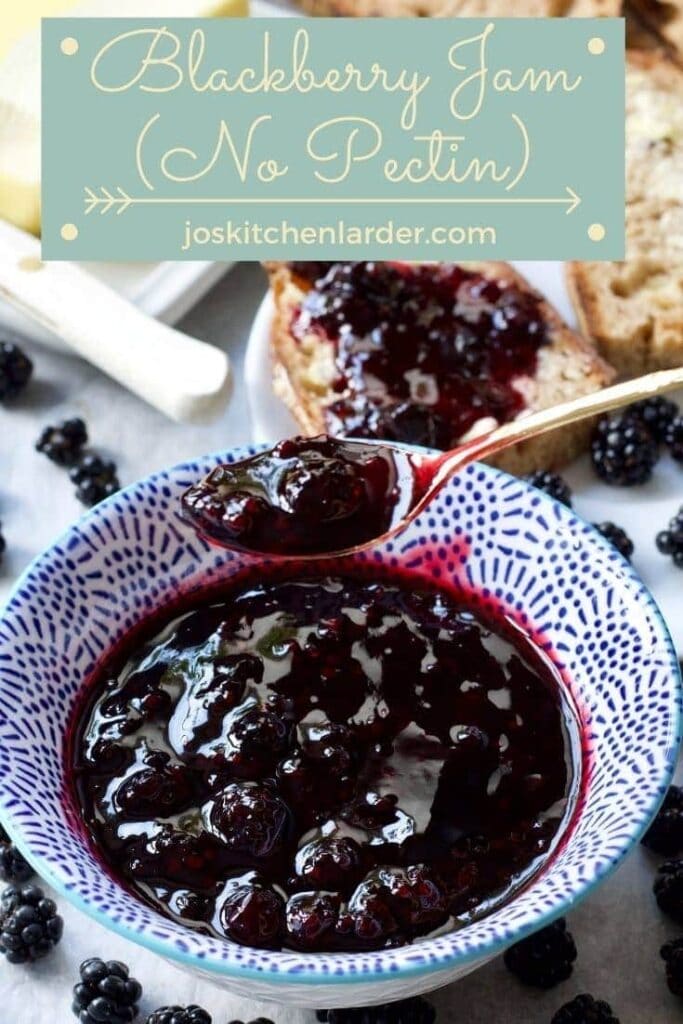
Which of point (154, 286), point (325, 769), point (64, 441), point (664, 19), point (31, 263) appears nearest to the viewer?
point (325, 769)

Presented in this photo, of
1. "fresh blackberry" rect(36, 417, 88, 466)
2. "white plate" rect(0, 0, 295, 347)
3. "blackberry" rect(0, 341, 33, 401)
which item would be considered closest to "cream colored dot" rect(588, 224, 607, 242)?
"white plate" rect(0, 0, 295, 347)

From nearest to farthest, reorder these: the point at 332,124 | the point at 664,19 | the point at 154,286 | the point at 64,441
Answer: the point at 332,124 → the point at 64,441 → the point at 154,286 → the point at 664,19

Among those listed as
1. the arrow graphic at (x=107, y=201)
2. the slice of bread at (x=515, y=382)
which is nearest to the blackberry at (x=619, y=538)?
the slice of bread at (x=515, y=382)

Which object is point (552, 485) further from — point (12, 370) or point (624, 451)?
point (12, 370)

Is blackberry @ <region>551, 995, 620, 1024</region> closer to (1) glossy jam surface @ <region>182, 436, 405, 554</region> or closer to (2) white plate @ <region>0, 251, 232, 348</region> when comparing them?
(1) glossy jam surface @ <region>182, 436, 405, 554</region>

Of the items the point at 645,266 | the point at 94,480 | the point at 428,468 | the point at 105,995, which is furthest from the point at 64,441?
the point at 645,266

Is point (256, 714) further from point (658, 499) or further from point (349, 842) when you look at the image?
point (658, 499)

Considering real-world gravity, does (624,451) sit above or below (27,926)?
above
